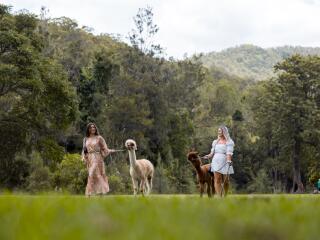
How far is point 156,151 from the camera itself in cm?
6381

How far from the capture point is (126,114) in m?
62.5

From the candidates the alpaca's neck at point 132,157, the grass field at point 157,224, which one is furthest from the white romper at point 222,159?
the grass field at point 157,224

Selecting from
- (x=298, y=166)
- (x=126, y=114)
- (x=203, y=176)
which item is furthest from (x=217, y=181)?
(x=298, y=166)

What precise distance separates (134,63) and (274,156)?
18.3m

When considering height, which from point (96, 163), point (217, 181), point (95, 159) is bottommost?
point (217, 181)

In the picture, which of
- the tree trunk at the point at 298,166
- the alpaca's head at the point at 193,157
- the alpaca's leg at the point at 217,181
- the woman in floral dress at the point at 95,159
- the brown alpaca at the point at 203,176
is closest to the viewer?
the alpaca's leg at the point at 217,181

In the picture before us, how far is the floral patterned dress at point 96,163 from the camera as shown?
1842cm

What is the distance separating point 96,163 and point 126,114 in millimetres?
43975

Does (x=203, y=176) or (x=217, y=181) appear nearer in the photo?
(x=217, y=181)

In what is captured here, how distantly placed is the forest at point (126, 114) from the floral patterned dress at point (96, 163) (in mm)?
22723

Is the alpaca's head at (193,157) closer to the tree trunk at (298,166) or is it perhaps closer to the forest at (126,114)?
the forest at (126,114)

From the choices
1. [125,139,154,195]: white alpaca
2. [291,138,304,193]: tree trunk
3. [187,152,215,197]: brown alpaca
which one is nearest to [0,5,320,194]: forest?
[291,138,304,193]: tree trunk

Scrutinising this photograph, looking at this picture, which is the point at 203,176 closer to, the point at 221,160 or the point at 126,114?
the point at 221,160

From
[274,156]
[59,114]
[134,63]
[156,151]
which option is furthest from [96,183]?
[274,156]
